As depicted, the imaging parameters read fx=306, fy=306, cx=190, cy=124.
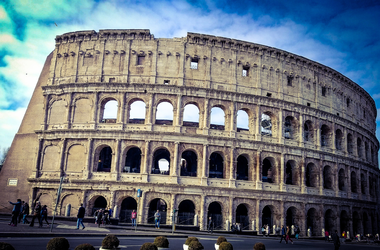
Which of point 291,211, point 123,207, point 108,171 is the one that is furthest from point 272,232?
point 108,171

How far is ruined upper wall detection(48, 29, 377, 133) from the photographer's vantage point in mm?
29641

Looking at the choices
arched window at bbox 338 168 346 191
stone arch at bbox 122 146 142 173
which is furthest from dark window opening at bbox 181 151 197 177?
arched window at bbox 338 168 346 191

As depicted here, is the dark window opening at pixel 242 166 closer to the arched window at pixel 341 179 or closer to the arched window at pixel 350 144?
the arched window at pixel 341 179

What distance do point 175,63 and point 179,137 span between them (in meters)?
7.36

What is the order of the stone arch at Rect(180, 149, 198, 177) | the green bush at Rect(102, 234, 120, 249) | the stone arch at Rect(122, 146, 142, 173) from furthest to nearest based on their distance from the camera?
1. the stone arch at Rect(180, 149, 198, 177)
2. the stone arch at Rect(122, 146, 142, 173)
3. the green bush at Rect(102, 234, 120, 249)

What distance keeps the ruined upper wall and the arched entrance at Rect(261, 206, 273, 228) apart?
452 inches

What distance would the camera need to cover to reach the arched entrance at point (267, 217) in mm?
29562

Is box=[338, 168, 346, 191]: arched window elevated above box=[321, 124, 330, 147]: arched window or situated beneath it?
situated beneath

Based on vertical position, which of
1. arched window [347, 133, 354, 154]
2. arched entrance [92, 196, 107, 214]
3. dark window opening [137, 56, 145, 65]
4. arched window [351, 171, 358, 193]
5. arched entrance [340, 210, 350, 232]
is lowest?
arched entrance [340, 210, 350, 232]

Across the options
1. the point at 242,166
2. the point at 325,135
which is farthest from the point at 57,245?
the point at 325,135

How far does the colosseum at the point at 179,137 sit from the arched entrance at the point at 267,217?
0.63 ft

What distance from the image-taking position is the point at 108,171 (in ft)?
96.0

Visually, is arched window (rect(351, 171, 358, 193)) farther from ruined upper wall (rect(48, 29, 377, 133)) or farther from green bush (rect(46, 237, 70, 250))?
green bush (rect(46, 237, 70, 250))

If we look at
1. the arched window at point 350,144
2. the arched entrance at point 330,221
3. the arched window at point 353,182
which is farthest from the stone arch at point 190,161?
the arched window at point 353,182
